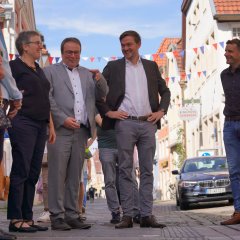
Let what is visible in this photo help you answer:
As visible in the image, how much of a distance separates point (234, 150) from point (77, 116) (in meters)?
1.90

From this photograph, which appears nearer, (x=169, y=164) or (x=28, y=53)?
(x=28, y=53)

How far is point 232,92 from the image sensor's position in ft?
26.5

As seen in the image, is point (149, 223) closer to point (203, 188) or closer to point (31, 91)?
point (31, 91)

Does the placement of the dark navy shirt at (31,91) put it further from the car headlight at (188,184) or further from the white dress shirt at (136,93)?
the car headlight at (188,184)

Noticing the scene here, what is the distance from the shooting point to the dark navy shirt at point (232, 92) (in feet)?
26.2

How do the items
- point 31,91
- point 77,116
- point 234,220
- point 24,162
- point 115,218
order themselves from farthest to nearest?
point 115,218
point 234,220
point 77,116
point 31,91
point 24,162

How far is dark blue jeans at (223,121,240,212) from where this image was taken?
26.1 feet

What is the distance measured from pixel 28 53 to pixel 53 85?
483 millimetres

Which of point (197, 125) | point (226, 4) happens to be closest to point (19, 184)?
point (226, 4)

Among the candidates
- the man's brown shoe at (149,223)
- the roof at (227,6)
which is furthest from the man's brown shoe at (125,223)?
the roof at (227,6)

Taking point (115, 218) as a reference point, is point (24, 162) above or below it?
above

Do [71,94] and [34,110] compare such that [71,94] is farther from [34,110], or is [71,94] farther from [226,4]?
[226,4]

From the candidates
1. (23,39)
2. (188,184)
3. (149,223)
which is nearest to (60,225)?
(149,223)

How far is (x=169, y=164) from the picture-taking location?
5356 centimetres
